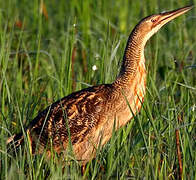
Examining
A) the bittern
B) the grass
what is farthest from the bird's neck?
the grass

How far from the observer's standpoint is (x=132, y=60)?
14.0ft

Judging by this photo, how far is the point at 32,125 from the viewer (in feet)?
13.8

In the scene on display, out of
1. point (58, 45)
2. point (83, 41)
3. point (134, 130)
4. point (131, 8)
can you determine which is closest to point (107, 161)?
point (134, 130)

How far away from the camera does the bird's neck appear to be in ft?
13.9

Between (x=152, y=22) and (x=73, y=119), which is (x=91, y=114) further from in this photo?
(x=152, y=22)

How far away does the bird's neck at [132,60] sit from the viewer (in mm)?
4238

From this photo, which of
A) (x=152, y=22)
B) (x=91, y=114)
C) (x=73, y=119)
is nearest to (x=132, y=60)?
(x=152, y=22)

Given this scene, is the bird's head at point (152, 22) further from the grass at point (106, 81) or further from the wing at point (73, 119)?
the wing at point (73, 119)

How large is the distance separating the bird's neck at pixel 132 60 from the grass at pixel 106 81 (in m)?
0.11

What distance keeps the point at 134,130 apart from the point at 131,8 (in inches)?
131

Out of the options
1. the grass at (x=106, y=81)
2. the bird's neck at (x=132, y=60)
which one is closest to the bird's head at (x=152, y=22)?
the bird's neck at (x=132, y=60)

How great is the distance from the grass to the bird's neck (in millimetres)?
113

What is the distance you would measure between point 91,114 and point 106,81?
20.2 inches

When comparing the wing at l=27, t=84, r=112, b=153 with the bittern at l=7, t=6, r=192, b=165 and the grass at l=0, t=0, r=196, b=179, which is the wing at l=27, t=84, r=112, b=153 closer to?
the bittern at l=7, t=6, r=192, b=165
